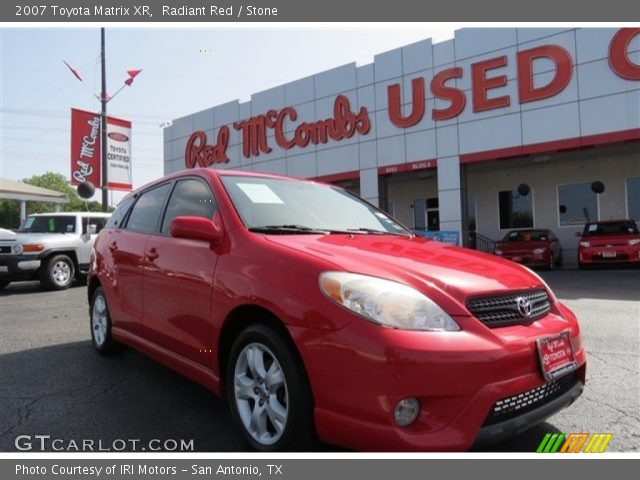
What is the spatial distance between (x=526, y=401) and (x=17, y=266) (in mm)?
10615

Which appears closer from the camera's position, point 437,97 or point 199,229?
point 199,229

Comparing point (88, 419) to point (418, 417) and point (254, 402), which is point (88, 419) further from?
point (418, 417)

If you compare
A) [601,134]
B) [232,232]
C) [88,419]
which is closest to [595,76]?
[601,134]

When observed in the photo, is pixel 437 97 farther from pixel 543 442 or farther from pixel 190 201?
pixel 543 442

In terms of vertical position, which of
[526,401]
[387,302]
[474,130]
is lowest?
[526,401]

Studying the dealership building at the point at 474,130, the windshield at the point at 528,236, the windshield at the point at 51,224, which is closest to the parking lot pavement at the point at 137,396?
the windshield at the point at 51,224

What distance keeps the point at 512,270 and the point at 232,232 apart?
1691 millimetres

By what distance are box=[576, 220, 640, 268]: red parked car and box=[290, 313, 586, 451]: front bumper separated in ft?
41.7

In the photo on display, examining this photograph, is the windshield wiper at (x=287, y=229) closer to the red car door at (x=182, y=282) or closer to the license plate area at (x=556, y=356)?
the red car door at (x=182, y=282)

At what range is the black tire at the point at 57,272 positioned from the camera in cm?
1051

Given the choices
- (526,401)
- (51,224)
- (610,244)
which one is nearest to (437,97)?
(610,244)

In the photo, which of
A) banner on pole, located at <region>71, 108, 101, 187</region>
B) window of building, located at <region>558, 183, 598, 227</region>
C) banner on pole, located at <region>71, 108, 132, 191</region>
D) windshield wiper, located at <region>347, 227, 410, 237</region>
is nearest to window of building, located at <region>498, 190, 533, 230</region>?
window of building, located at <region>558, 183, 598, 227</region>

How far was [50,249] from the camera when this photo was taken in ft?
34.8

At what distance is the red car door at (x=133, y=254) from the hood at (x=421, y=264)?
5.02ft
